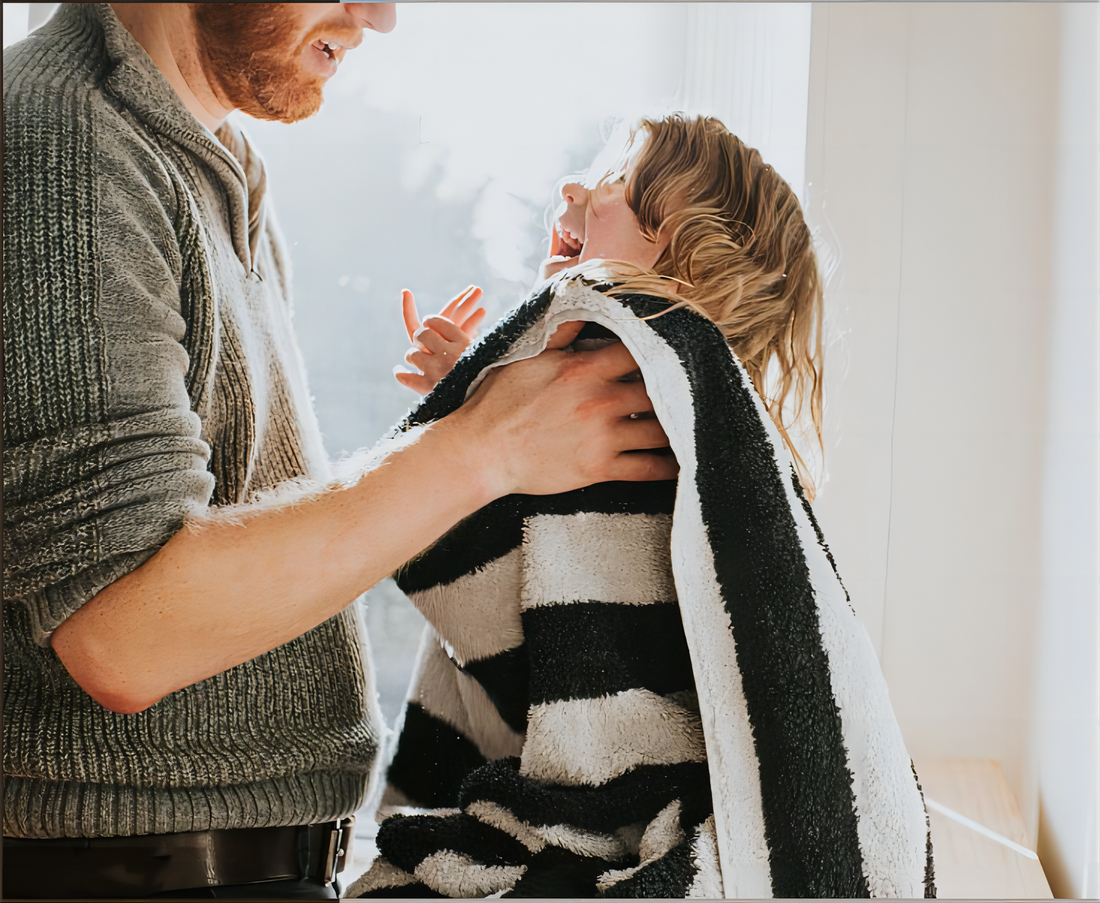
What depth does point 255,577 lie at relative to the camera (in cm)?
71

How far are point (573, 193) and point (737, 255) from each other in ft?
0.46

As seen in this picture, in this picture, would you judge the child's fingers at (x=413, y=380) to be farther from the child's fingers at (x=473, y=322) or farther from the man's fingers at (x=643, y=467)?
the man's fingers at (x=643, y=467)

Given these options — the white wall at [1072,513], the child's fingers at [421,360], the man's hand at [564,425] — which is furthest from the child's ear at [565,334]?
the white wall at [1072,513]

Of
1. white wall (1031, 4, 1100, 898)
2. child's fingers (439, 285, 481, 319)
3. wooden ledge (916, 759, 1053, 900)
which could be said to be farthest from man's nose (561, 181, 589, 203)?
wooden ledge (916, 759, 1053, 900)

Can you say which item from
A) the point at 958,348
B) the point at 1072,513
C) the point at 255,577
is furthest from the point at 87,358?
the point at 1072,513

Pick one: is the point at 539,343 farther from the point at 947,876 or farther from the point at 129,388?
the point at 947,876

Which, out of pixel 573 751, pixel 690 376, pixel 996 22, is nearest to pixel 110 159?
pixel 690 376

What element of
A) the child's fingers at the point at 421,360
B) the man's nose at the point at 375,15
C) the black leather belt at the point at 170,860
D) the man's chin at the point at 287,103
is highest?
the man's nose at the point at 375,15

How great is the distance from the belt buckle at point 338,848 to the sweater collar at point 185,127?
47 centimetres

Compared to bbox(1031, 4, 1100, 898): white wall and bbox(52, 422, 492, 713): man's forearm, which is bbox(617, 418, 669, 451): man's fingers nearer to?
bbox(52, 422, 492, 713): man's forearm

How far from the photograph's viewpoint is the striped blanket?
75cm

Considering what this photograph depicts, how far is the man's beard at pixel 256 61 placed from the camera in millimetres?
782

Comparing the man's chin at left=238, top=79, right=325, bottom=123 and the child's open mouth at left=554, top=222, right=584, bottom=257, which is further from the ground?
the man's chin at left=238, top=79, right=325, bottom=123

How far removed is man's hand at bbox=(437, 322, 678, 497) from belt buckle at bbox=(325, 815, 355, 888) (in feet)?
1.02
